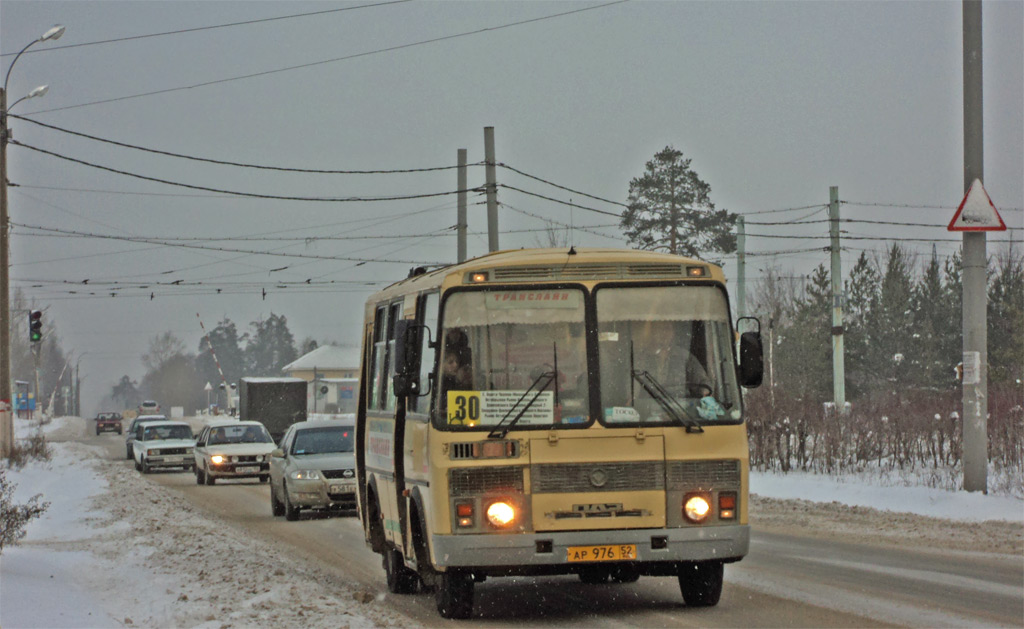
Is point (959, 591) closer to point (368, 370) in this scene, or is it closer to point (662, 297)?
point (662, 297)

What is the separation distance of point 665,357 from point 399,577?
353cm

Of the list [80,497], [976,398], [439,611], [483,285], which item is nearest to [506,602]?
[439,611]


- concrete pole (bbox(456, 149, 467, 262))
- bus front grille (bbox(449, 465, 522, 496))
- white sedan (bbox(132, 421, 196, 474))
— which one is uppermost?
concrete pole (bbox(456, 149, 467, 262))

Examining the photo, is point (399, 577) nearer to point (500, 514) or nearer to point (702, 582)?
point (500, 514)

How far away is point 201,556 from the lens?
15.2 metres

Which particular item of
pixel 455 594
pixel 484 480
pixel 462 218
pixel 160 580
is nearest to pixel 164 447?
pixel 462 218

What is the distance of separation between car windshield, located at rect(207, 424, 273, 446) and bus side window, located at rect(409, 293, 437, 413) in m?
22.6

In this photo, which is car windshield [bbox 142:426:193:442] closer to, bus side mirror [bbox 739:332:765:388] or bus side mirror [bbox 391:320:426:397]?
bus side mirror [bbox 391:320:426:397]

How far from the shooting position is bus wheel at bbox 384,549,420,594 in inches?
472

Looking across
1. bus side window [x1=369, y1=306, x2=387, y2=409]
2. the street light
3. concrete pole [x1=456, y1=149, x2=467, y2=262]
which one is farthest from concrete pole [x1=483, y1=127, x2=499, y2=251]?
bus side window [x1=369, y1=306, x2=387, y2=409]

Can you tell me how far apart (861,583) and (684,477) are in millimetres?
3027

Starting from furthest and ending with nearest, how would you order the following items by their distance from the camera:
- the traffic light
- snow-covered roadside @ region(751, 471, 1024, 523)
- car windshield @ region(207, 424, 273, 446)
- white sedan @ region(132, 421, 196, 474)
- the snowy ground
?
white sedan @ region(132, 421, 196, 474) → the traffic light → car windshield @ region(207, 424, 273, 446) → snow-covered roadside @ region(751, 471, 1024, 523) → the snowy ground

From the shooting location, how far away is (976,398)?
63.9 ft

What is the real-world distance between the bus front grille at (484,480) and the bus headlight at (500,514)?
0.11 meters
